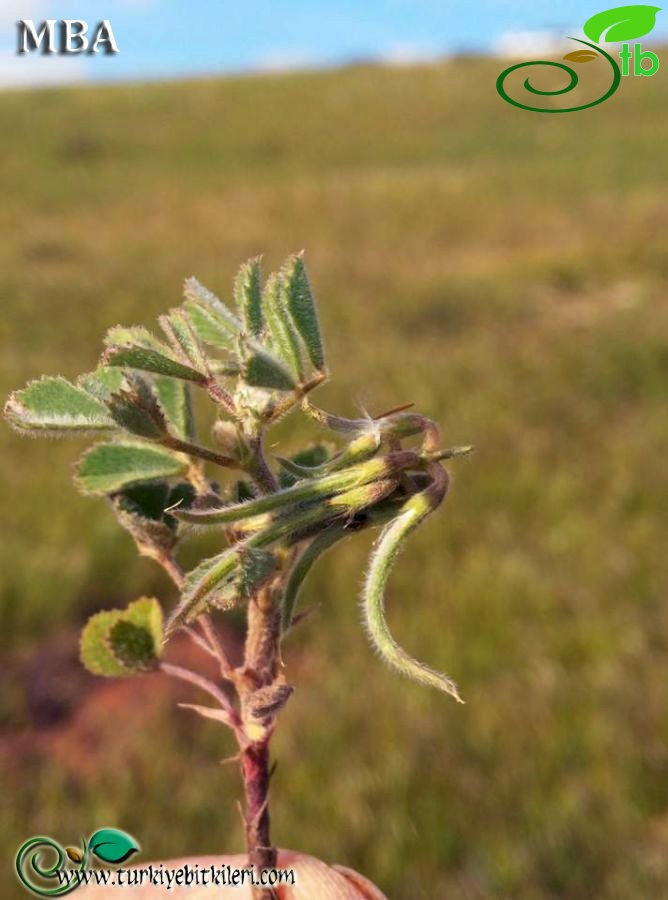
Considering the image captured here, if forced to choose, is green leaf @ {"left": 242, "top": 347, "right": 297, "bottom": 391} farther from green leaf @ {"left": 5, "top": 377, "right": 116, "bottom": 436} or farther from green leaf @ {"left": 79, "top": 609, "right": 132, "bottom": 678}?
green leaf @ {"left": 79, "top": 609, "right": 132, "bottom": 678}

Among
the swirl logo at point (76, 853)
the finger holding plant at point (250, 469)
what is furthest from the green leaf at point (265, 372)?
the swirl logo at point (76, 853)

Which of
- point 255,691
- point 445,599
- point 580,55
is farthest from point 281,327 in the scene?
point 445,599

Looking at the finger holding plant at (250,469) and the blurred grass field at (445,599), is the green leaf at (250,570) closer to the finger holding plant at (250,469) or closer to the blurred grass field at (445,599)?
the finger holding plant at (250,469)

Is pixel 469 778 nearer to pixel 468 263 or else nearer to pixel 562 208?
pixel 468 263

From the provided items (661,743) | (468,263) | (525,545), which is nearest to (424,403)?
(525,545)

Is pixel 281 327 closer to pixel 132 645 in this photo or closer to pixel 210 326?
pixel 210 326

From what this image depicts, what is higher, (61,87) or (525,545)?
(61,87)

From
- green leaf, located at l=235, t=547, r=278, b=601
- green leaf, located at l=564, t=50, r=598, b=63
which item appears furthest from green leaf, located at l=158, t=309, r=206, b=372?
green leaf, located at l=564, t=50, r=598, b=63
